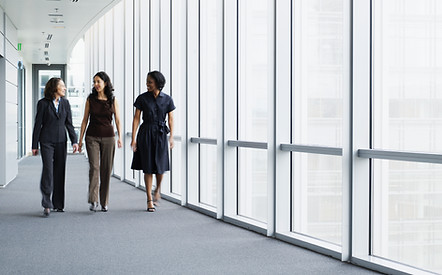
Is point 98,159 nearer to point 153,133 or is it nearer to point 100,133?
point 100,133

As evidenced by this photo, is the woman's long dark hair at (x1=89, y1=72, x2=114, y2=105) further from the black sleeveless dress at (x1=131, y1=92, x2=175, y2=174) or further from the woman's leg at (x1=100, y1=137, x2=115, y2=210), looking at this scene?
the woman's leg at (x1=100, y1=137, x2=115, y2=210)

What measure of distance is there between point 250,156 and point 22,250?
2.95 meters

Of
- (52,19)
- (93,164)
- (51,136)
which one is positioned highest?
(52,19)

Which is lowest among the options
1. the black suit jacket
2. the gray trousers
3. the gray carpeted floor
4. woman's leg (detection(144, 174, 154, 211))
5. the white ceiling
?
the gray carpeted floor

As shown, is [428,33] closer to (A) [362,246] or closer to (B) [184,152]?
(A) [362,246]

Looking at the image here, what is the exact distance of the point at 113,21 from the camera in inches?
554

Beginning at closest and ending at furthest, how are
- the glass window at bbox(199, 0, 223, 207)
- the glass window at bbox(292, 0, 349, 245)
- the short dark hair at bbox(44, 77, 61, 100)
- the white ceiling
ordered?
the glass window at bbox(292, 0, 349, 245) < the short dark hair at bbox(44, 77, 61, 100) < the glass window at bbox(199, 0, 223, 207) < the white ceiling

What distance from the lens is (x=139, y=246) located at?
219 inches

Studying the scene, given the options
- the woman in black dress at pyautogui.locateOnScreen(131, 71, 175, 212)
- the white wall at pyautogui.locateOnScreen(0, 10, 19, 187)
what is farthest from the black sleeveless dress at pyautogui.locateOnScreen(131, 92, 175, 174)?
the white wall at pyautogui.locateOnScreen(0, 10, 19, 187)

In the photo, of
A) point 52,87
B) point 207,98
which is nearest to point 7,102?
point 52,87

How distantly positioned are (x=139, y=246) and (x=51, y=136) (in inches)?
102

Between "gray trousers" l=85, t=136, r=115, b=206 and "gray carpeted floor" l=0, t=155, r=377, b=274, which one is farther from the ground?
"gray trousers" l=85, t=136, r=115, b=206

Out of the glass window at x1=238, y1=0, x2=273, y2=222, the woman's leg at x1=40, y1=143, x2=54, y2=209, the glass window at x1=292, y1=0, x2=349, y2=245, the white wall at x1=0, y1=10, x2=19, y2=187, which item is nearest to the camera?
the glass window at x1=292, y1=0, x2=349, y2=245

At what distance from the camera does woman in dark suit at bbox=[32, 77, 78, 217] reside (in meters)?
7.53
